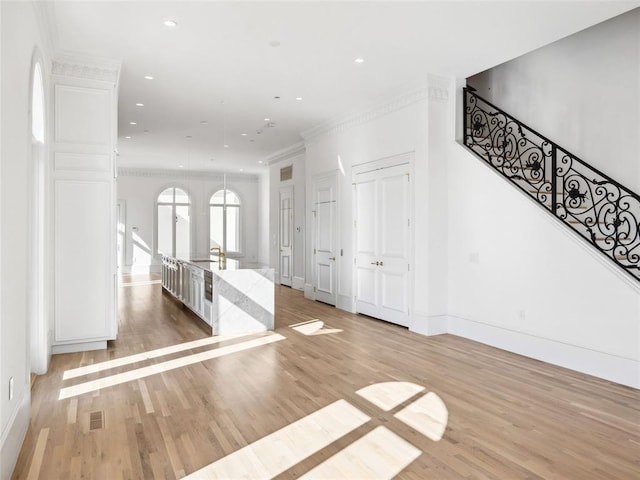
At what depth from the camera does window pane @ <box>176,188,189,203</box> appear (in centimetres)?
1475

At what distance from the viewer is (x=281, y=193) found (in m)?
11.2

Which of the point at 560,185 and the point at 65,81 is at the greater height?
the point at 65,81

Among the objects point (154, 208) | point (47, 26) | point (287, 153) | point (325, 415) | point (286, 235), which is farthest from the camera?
point (154, 208)

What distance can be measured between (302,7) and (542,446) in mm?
3907

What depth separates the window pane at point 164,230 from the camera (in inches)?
568

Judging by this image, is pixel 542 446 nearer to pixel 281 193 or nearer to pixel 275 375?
pixel 275 375

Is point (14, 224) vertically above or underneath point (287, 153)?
underneath

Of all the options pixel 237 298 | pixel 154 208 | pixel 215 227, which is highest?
pixel 154 208

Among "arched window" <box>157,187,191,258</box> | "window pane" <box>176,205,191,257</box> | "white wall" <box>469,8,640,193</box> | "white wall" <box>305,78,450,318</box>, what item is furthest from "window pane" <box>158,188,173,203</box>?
"white wall" <box>469,8,640,193</box>

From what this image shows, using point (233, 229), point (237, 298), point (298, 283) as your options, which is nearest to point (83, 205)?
point (237, 298)

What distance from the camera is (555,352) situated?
4680 millimetres

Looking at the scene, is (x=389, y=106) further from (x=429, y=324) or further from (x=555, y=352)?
(x=555, y=352)

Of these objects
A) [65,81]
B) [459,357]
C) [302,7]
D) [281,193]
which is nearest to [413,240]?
[459,357]

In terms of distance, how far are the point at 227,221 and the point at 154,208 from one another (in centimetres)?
240
